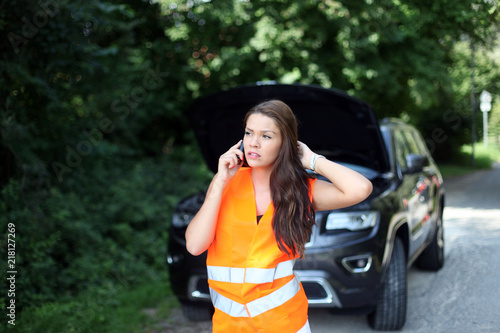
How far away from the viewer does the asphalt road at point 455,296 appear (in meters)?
3.97

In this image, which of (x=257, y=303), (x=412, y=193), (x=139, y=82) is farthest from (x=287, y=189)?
(x=139, y=82)

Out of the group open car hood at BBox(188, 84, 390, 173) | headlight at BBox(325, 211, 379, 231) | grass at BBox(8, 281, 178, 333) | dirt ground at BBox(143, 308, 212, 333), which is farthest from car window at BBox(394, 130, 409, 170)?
grass at BBox(8, 281, 178, 333)

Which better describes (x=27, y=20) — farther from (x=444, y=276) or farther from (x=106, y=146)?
(x=444, y=276)

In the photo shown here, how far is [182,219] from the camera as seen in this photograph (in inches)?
163

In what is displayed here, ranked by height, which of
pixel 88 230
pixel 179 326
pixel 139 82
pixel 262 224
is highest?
pixel 139 82

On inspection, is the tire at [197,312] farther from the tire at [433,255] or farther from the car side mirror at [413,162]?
the tire at [433,255]

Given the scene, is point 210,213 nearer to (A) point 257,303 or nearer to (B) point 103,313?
(A) point 257,303

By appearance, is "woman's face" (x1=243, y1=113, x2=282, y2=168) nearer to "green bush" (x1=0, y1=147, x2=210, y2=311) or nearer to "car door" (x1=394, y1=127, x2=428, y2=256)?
"car door" (x1=394, y1=127, x2=428, y2=256)

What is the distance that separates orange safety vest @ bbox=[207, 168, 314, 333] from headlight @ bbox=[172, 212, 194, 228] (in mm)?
2061

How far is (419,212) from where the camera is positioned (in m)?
4.84

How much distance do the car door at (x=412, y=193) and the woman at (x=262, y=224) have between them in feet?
8.07

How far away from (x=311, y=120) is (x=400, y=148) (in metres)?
1.16

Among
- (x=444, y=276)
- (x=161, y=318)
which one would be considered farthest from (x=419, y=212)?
(x=161, y=318)

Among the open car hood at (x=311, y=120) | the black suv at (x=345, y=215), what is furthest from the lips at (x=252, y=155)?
the open car hood at (x=311, y=120)
